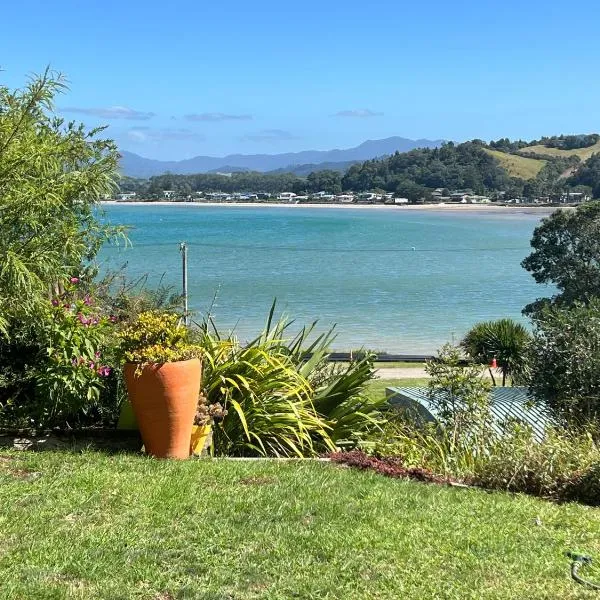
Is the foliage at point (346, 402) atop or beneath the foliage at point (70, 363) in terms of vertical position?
beneath

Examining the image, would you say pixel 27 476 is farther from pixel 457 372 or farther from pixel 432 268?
pixel 432 268

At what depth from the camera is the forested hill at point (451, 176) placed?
134 metres

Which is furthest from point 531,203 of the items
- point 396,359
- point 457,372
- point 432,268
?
point 457,372

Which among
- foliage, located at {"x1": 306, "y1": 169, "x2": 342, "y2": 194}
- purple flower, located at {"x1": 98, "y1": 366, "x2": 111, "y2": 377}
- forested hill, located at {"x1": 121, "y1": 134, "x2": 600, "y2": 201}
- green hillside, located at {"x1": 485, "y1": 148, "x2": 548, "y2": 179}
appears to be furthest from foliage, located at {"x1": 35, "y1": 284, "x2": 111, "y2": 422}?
foliage, located at {"x1": 306, "y1": 169, "x2": 342, "y2": 194}

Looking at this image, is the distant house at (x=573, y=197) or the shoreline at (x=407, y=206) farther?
the shoreline at (x=407, y=206)

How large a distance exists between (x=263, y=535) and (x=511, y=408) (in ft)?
14.3

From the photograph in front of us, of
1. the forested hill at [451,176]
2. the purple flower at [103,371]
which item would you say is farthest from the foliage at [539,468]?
the forested hill at [451,176]

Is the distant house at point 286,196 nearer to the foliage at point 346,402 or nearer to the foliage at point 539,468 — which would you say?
the foliage at point 346,402

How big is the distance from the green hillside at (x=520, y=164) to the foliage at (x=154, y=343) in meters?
145

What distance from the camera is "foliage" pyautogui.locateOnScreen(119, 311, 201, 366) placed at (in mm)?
5668

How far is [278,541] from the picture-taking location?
13.1 ft

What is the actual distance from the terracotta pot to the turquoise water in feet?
5.61

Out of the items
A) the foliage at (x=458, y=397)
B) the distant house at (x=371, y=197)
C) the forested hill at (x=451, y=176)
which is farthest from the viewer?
the distant house at (x=371, y=197)

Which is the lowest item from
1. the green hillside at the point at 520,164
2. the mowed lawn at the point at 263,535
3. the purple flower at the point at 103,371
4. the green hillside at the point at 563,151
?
the mowed lawn at the point at 263,535
